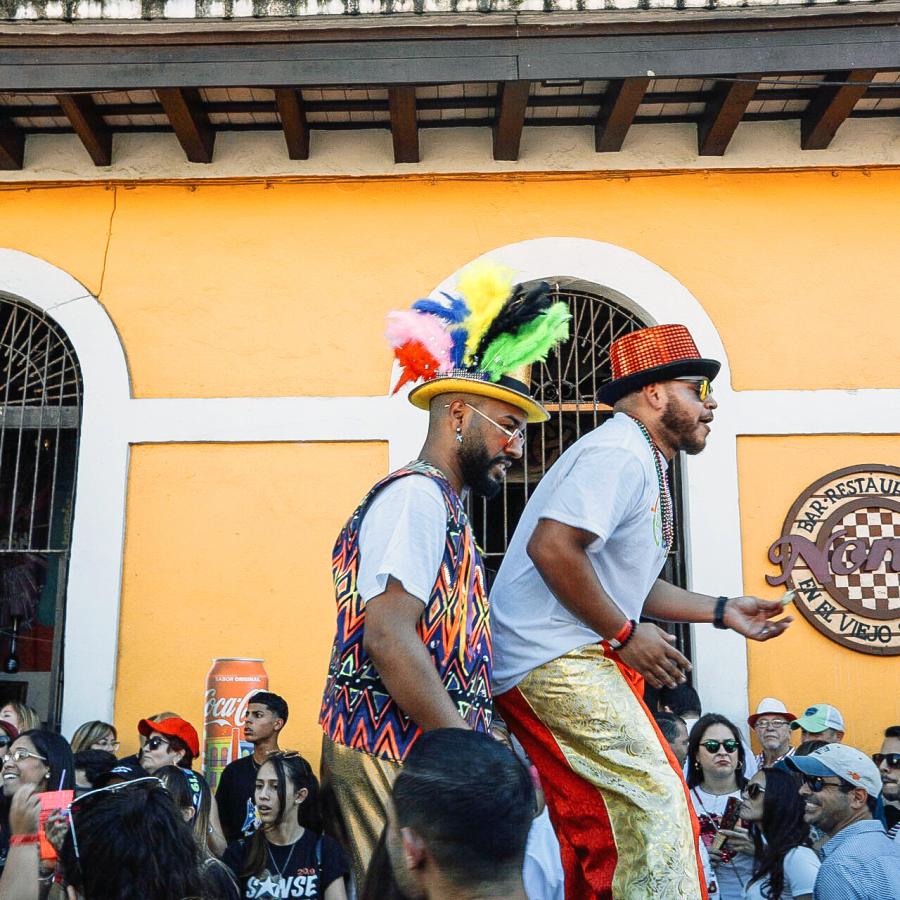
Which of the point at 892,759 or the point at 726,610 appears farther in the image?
the point at 892,759

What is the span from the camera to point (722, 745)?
6066 mm

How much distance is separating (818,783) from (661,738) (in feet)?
7.05

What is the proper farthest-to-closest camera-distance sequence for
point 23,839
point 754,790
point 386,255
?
point 386,255
point 754,790
point 23,839

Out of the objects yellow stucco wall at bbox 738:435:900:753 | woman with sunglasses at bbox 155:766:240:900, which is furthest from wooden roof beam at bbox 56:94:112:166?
yellow stucco wall at bbox 738:435:900:753

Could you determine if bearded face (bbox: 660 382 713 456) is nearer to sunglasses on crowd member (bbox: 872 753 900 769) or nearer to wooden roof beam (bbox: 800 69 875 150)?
sunglasses on crowd member (bbox: 872 753 900 769)

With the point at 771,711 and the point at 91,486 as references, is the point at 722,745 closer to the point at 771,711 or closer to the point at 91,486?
the point at 771,711

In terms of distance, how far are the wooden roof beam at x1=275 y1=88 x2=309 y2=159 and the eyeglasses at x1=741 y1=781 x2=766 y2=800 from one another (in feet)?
15.2

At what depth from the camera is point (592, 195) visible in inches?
306

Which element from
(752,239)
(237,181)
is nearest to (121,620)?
(237,181)

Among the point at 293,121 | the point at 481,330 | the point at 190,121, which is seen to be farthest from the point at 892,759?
the point at 190,121

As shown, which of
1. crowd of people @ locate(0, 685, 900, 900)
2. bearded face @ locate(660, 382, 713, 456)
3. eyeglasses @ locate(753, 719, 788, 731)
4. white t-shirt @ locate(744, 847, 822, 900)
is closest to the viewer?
crowd of people @ locate(0, 685, 900, 900)

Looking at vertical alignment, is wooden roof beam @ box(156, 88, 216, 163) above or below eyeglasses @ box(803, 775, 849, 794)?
above

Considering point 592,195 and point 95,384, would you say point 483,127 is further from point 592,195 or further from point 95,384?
point 95,384

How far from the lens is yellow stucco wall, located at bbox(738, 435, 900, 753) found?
7.09 meters
